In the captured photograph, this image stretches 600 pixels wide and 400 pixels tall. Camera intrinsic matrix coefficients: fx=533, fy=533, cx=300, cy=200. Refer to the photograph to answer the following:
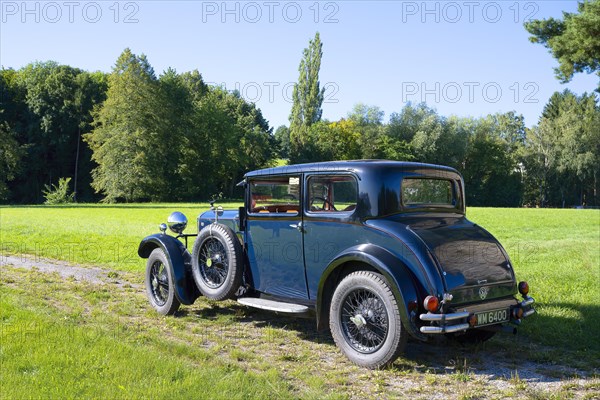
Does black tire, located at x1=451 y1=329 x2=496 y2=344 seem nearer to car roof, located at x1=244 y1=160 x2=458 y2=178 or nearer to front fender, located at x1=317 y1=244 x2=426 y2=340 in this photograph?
front fender, located at x1=317 y1=244 x2=426 y2=340

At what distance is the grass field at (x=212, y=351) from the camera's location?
4.10m

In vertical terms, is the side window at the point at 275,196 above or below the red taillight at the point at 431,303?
above

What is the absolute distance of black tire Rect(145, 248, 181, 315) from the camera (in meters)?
6.79

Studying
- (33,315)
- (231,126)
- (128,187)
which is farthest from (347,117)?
(33,315)

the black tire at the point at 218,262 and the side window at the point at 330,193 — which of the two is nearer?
the side window at the point at 330,193

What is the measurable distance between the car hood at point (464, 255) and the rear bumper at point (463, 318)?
10 centimetres

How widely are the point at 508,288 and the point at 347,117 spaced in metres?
60.4

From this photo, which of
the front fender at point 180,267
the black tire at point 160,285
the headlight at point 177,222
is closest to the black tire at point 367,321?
the front fender at point 180,267

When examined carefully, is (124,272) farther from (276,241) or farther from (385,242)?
(385,242)

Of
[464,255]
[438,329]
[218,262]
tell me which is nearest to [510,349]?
[464,255]

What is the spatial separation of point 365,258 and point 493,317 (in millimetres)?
1266

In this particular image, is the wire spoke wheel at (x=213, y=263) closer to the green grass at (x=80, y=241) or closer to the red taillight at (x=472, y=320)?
the red taillight at (x=472, y=320)

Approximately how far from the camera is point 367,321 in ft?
16.0

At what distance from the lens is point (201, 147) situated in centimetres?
5709
